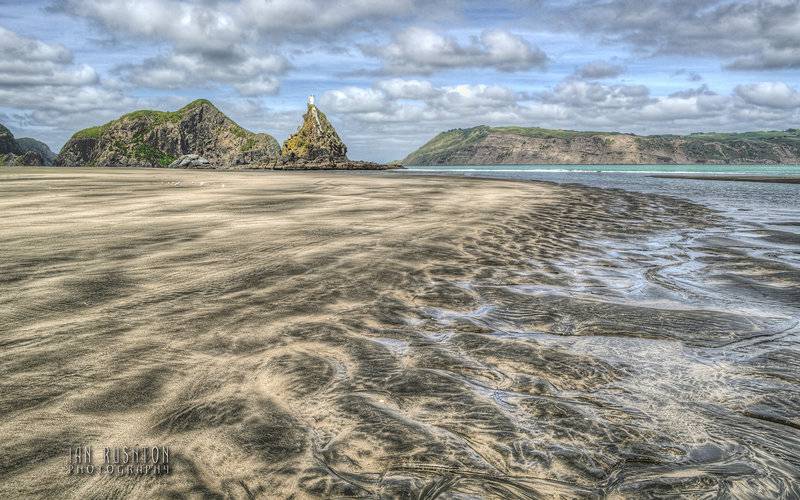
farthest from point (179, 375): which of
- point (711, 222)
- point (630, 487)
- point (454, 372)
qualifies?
point (711, 222)

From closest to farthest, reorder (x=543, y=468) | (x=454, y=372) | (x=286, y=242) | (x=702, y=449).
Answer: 1. (x=543, y=468)
2. (x=702, y=449)
3. (x=454, y=372)
4. (x=286, y=242)

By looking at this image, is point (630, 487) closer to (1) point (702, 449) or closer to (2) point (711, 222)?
(1) point (702, 449)

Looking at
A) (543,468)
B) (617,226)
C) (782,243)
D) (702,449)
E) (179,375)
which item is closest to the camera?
(543,468)

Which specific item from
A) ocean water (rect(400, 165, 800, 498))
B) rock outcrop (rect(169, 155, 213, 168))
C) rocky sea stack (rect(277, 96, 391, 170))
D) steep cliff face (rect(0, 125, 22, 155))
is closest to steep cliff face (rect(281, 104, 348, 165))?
rocky sea stack (rect(277, 96, 391, 170))

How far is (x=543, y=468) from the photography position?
2.45 metres

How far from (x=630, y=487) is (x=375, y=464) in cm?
128

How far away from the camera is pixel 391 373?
11.8 ft

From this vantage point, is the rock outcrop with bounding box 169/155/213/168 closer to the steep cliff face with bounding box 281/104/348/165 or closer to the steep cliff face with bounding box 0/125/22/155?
the steep cliff face with bounding box 281/104/348/165

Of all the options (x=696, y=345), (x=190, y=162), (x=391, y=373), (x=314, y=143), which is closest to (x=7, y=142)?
(x=190, y=162)

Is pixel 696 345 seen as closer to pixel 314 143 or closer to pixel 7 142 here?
pixel 314 143

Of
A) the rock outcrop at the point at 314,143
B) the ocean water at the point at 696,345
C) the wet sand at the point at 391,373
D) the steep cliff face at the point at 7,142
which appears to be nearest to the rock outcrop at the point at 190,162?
the rock outcrop at the point at 314,143

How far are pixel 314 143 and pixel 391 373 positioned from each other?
492 feet

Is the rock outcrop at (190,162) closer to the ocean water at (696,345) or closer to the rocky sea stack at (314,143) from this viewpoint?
the rocky sea stack at (314,143)

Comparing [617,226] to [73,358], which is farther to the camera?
[617,226]
